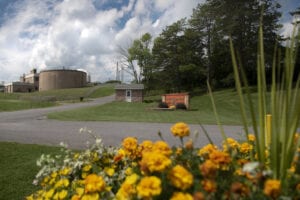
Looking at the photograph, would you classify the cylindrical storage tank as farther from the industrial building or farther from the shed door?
the shed door

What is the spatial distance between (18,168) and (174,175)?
4193 mm

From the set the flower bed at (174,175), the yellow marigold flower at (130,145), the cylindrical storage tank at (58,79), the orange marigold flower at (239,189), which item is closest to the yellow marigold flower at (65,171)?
the flower bed at (174,175)

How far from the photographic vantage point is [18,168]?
454 cm

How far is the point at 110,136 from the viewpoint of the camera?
8.00 m

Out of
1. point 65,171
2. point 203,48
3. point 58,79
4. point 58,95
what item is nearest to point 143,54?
point 203,48

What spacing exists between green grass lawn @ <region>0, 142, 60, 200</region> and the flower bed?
1.64m

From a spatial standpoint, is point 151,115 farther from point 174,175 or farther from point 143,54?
point 143,54

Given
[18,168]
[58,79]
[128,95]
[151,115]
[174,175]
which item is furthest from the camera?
[58,79]

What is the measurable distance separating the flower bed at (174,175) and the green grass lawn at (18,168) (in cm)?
164

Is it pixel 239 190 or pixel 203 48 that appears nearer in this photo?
pixel 239 190

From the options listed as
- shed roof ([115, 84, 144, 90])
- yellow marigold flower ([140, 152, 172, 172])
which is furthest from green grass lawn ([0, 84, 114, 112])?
yellow marigold flower ([140, 152, 172, 172])

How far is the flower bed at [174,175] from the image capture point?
4.03 feet

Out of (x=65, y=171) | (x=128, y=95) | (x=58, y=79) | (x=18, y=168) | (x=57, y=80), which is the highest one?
(x=58, y=79)

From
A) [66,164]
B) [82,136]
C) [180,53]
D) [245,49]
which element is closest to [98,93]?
[180,53]
